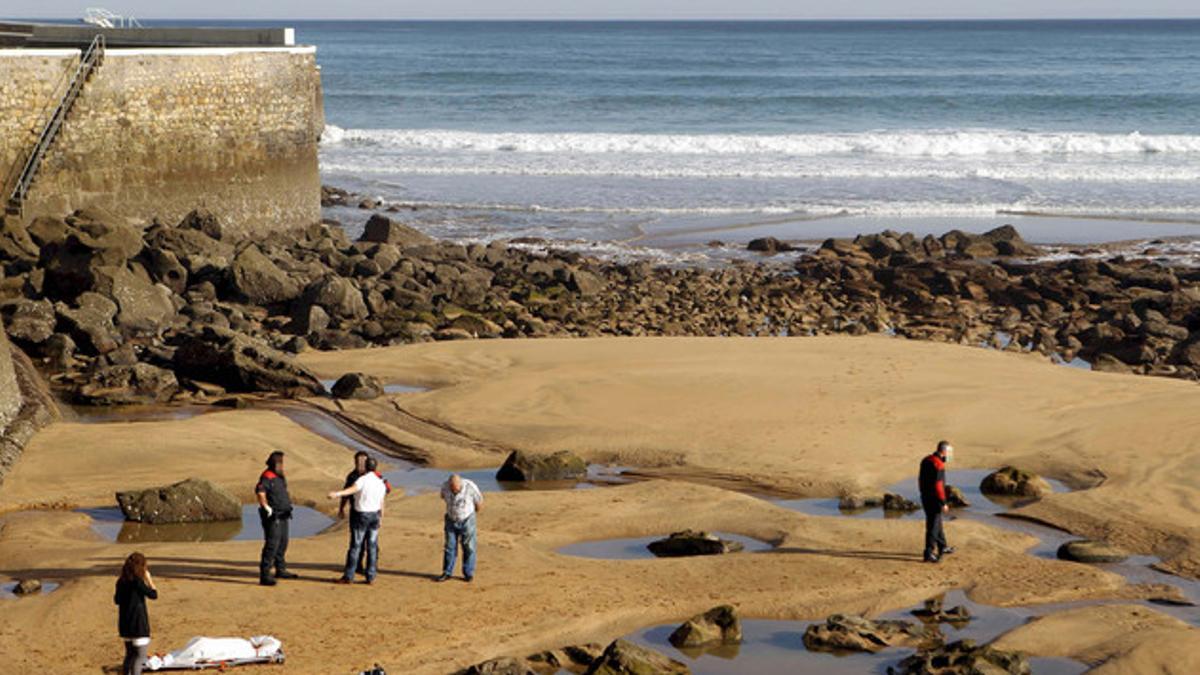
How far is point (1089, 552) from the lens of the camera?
15.2m

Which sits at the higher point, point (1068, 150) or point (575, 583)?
point (1068, 150)

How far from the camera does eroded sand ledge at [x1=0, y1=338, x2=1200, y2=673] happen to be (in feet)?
43.4

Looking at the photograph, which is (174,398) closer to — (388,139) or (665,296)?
(665,296)

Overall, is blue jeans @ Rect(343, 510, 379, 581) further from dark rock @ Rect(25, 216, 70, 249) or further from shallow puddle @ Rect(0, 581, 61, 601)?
dark rock @ Rect(25, 216, 70, 249)

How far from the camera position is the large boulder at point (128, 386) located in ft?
67.9

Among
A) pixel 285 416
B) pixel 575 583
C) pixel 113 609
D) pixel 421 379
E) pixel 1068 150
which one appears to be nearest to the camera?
pixel 113 609

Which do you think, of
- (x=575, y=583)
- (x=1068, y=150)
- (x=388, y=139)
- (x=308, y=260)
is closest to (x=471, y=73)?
(x=388, y=139)

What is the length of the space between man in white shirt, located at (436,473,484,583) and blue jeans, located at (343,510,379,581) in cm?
60

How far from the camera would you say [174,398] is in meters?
20.9

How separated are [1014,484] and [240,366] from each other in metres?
9.84

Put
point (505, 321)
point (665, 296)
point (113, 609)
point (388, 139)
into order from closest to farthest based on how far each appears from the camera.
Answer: point (113, 609) → point (505, 321) → point (665, 296) → point (388, 139)

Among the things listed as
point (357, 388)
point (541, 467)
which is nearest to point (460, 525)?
point (541, 467)

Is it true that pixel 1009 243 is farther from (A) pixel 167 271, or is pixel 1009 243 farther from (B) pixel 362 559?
(B) pixel 362 559

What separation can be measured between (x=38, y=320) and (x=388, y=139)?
34.5 meters
